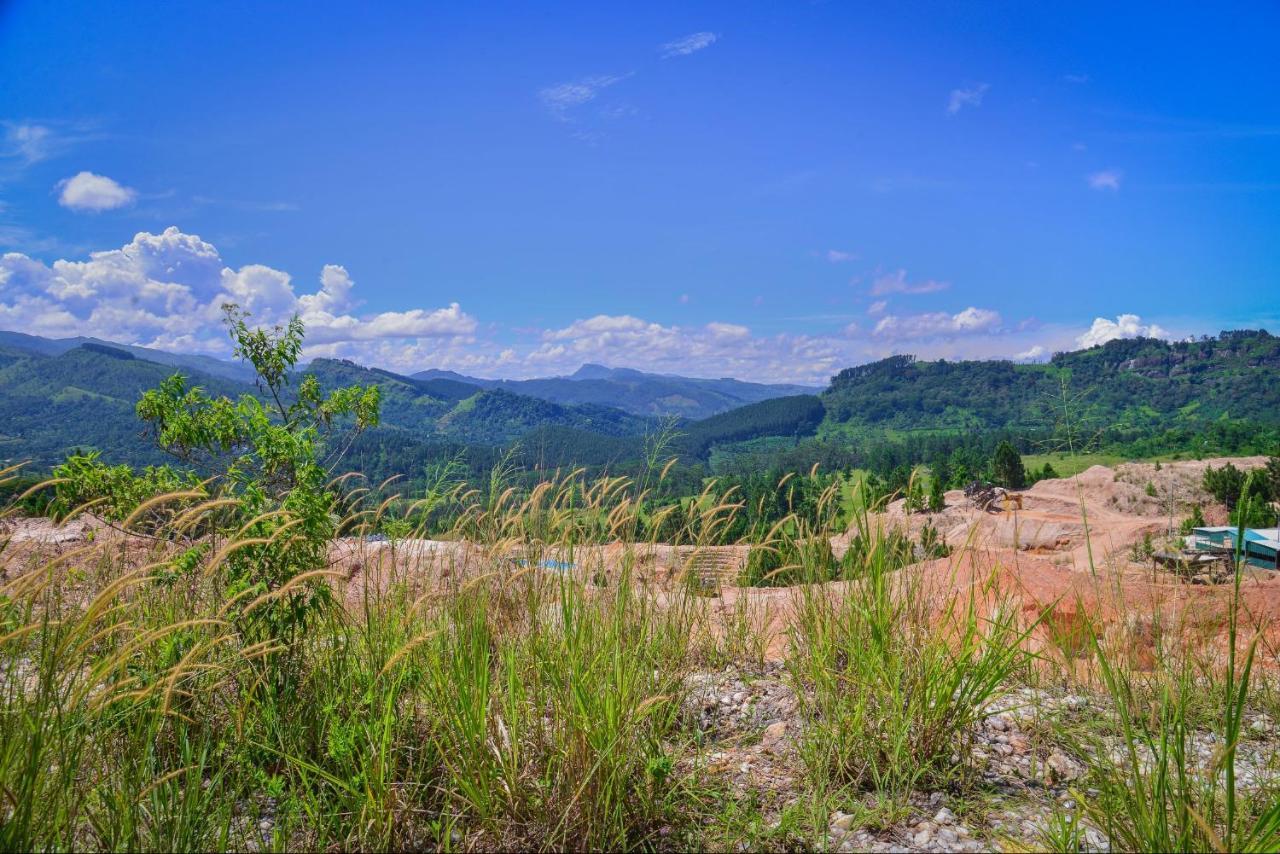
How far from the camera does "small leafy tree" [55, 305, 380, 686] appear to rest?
3705 mm

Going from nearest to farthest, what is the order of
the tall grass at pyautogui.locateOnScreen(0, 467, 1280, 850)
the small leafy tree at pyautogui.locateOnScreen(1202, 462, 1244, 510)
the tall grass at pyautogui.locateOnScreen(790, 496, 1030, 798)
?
the tall grass at pyautogui.locateOnScreen(0, 467, 1280, 850) < the tall grass at pyautogui.locateOnScreen(790, 496, 1030, 798) < the small leafy tree at pyautogui.locateOnScreen(1202, 462, 1244, 510)

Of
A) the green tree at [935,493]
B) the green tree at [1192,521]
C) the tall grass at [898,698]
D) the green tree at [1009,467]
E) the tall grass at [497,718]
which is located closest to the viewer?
the tall grass at [497,718]

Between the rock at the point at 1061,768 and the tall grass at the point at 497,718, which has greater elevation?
the tall grass at the point at 497,718

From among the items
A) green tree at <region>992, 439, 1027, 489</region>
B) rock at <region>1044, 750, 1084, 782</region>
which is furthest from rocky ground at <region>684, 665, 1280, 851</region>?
green tree at <region>992, 439, 1027, 489</region>

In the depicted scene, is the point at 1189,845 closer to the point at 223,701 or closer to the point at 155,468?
the point at 223,701

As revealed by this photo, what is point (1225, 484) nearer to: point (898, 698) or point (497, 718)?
point (898, 698)

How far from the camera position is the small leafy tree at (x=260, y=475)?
12.2ft

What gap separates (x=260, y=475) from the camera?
192 inches

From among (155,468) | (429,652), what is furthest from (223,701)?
(155,468)

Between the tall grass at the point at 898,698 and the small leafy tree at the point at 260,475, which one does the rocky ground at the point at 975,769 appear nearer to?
the tall grass at the point at 898,698

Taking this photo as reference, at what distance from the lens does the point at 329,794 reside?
3.28 metres

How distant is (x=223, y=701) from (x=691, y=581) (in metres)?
3.44

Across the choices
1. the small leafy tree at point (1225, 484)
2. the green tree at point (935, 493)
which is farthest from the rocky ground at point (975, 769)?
the small leafy tree at point (1225, 484)

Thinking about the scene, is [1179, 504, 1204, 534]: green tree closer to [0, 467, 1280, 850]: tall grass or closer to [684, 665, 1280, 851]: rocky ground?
[684, 665, 1280, 851]: rocky ground
